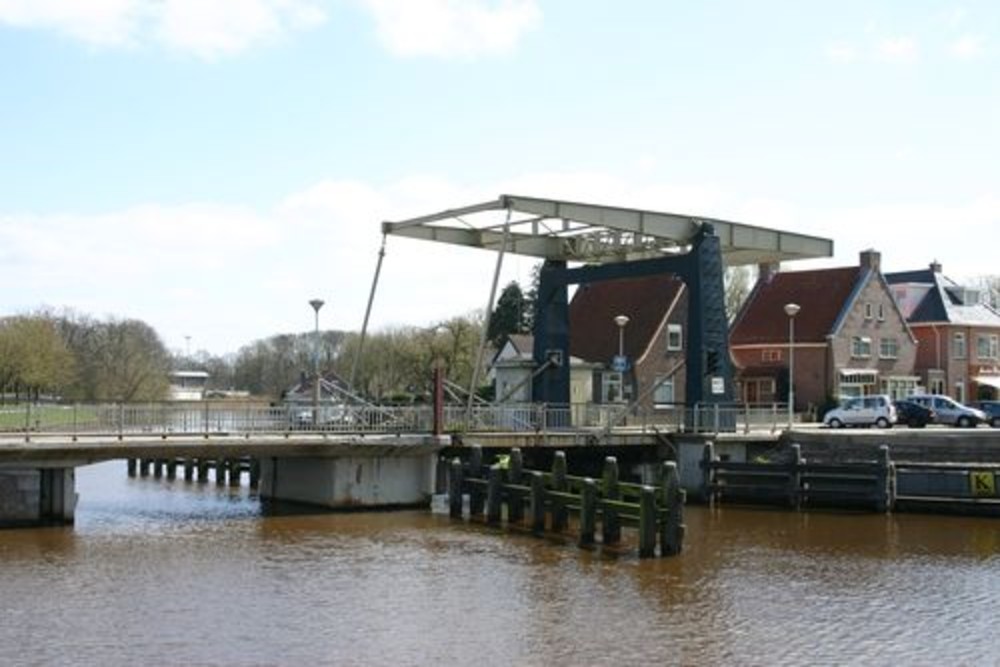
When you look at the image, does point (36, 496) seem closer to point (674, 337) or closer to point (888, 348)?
point (674, 337)

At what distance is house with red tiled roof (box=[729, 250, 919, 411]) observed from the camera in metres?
54.7

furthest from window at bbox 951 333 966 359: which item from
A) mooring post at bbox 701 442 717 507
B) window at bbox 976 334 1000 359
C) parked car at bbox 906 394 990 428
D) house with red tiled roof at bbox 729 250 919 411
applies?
mooring post at bbox 701 442 717 507

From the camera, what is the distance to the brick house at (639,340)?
5144 cm

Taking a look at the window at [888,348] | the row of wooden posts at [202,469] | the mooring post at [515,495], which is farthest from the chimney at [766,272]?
the mooring post at [515,495]

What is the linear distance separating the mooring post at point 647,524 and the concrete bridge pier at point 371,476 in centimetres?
910

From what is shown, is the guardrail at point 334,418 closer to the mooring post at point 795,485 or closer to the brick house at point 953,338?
the mooring post at point 795,485

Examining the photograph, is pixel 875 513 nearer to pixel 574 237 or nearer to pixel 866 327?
pixel 574 237

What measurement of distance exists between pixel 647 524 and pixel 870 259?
1544 inches

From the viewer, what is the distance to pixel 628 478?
1342 inches

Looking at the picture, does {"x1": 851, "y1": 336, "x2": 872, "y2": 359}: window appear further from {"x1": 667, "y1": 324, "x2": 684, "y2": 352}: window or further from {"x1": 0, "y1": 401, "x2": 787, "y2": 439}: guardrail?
{"x1": 0, "y1": 401, "x2": 787, "y2": 439}: guardrail

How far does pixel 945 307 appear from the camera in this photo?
61406 mm

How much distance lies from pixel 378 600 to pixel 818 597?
21.4ft

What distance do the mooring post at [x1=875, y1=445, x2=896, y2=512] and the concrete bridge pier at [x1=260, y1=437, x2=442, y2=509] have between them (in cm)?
1069

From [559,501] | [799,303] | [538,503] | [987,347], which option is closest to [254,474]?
[538,503]
